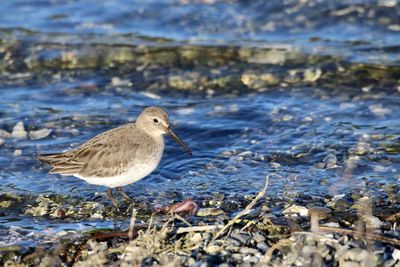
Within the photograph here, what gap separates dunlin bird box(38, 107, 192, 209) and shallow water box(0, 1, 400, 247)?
25.3 inches

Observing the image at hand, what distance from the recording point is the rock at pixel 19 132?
10758mm

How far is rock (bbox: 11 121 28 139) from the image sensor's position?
10.8 m

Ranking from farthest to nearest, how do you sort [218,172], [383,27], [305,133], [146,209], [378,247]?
[383,27]
[305,133]
[218,172]
[146,209]
[378,247]

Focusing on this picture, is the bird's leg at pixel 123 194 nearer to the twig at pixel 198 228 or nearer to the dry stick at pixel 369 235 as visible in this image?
the twig at pixel 198 228

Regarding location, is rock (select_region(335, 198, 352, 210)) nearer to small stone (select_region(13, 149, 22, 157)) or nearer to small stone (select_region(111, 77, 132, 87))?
small stone (select_region(13, 149, 22, 157))

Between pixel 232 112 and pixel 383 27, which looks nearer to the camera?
pixel 232 112

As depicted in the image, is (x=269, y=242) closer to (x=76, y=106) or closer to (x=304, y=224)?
(x=304, y=224)

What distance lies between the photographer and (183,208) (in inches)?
322

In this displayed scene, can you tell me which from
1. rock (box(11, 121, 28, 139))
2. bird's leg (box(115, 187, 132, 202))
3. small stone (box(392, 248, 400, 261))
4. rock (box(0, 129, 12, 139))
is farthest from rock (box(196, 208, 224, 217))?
rock (box(0, 129, 12, 139))

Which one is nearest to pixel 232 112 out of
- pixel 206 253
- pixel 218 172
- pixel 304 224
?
pixel 218 172

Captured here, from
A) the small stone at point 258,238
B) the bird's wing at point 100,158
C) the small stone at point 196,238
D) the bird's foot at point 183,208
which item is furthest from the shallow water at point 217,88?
the small stone at point 196,238

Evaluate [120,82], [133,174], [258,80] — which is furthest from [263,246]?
[120,82]

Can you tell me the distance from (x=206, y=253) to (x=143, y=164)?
170 centimetres

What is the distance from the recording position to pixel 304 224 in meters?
7.71
